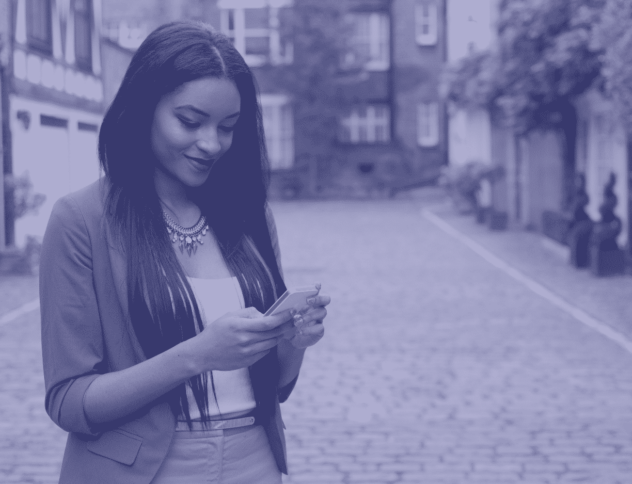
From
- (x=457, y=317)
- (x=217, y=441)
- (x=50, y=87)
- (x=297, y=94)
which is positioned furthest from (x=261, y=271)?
(x=297, y=94)

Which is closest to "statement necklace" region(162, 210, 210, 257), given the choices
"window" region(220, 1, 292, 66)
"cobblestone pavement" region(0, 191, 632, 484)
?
"cobblestone pavement" region(0, 191, 632, 484)

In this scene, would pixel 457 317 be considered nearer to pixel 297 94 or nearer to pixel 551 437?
pixel 551 437

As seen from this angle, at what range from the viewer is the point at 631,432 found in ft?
20.8

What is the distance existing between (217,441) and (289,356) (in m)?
0.29

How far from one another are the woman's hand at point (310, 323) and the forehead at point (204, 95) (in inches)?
16.7

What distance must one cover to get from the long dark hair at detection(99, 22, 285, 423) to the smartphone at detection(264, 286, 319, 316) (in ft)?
0.68

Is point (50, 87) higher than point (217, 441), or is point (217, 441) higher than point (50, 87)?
point (50, 87)

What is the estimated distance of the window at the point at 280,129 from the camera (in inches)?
1592

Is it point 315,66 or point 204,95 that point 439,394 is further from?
point 315,66

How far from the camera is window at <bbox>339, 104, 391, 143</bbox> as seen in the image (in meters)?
40.8

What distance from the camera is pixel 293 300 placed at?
2.01 m

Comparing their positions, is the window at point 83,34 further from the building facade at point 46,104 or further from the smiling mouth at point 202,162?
the smiling mouth at point 202,162

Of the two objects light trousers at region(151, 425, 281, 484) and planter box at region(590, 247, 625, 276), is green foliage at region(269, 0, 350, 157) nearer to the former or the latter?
planter box at region(590, 247, 625, 276)

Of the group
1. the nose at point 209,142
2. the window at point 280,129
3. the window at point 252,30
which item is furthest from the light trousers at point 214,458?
the window at point 280,129
